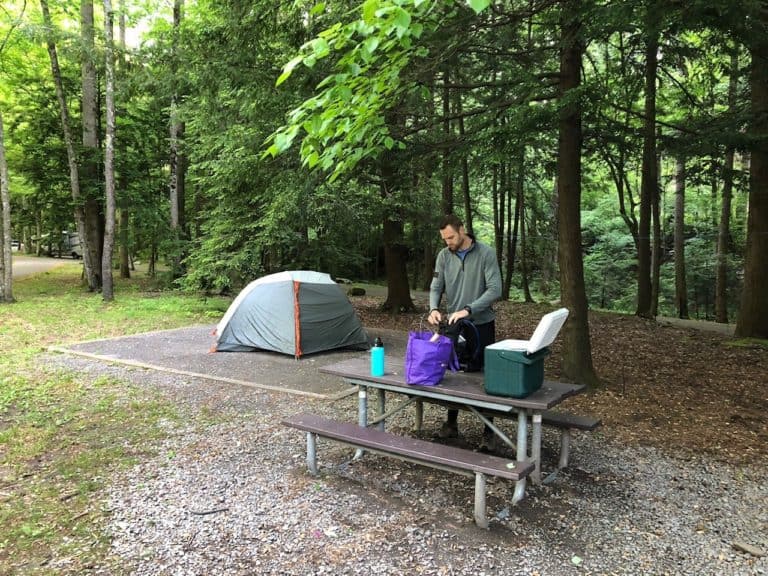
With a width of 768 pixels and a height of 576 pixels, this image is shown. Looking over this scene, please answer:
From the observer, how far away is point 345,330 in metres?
8.73

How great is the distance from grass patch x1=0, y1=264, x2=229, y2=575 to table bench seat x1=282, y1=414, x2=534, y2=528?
4.71ft

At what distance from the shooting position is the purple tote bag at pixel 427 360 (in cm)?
348

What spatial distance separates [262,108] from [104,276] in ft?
30.9

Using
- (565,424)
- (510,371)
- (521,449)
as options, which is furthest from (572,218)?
(521,449)

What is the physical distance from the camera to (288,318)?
→ 820 cm

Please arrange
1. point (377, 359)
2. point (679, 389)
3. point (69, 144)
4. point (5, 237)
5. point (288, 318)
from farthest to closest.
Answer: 1. point (69, 144)
2. point (5, 237)
3. point (288, 318)
4. point (679, 389)
5. point (377, 359)

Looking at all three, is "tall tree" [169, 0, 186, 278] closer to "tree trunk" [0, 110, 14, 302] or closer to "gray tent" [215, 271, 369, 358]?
"tree trunk" [0, 110, 14, 302]

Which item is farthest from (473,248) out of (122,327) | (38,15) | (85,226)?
(38,15)

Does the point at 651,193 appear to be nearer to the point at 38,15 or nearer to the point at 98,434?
the point at 98,434

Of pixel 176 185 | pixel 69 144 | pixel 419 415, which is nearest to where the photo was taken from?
pixel 419 415

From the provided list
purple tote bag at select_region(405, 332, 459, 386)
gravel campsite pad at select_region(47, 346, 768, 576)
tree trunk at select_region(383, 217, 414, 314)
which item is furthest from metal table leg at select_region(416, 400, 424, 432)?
tree trunk at select_region(383, 217, 414, 314)

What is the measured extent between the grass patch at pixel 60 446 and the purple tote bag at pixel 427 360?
2012 mm

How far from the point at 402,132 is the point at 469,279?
3.31m

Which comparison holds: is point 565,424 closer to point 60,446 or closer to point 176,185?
point 60,446
